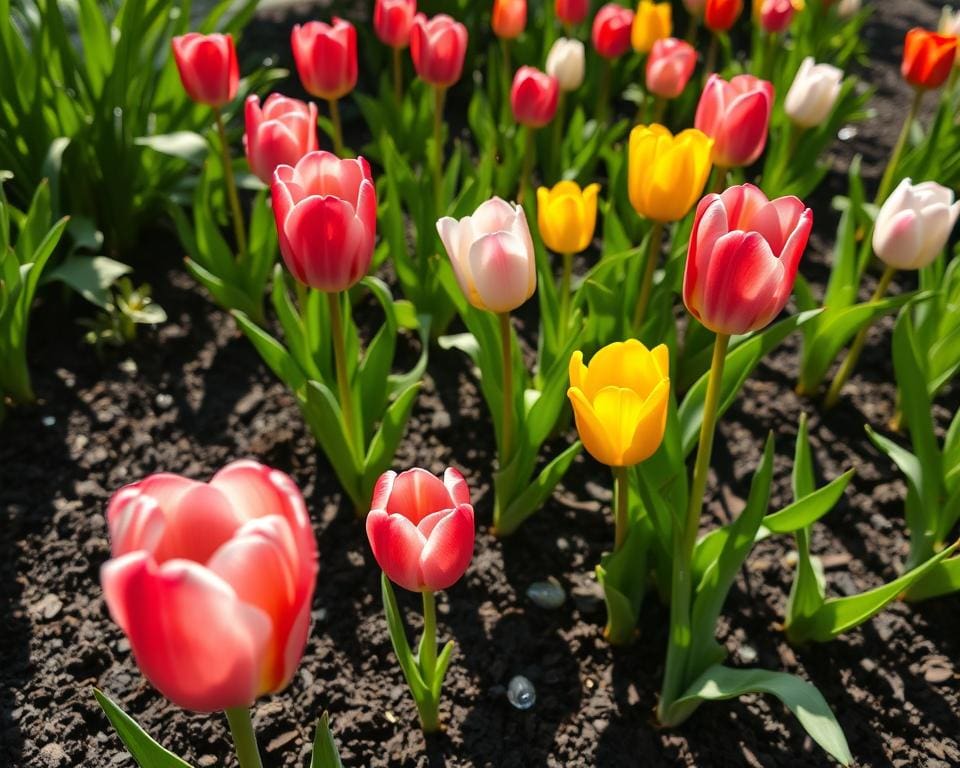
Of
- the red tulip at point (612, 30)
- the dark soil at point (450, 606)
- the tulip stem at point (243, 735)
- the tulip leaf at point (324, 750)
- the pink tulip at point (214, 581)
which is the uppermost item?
the pink tulip at point (214, 581)

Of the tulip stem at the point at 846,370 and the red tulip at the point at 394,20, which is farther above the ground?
the red tulip at the point at 394,20

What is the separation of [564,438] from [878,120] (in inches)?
107

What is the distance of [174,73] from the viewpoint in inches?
98.3

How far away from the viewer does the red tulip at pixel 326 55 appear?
6.61ft

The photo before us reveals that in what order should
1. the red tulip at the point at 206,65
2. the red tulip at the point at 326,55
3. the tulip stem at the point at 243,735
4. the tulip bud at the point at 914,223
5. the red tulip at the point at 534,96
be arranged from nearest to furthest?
the tulip stem at the point at 243,735
the tulip bud at the point at 914,223
the red tulip at the point at 206,65
the red tulip at the point at 326,55
the red tulip at the point at 534,96

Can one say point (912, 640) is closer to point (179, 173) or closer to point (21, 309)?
point (21, 309)

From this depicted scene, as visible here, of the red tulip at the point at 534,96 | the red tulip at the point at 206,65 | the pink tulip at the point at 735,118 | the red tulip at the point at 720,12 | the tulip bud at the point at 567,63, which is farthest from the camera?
the red tulip at the point at 720,12

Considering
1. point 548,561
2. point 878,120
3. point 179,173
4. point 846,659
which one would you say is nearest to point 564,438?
point 548,561

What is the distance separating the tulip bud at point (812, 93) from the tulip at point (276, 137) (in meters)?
1.29

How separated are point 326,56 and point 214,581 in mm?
1664

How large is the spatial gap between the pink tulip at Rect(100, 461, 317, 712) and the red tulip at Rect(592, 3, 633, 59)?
224 centimetres

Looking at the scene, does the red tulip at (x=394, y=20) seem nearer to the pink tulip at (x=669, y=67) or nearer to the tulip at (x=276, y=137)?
the pink tulip at (x=669, y=67)

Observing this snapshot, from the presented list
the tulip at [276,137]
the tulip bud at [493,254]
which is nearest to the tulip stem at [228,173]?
the tulip at [276,137]

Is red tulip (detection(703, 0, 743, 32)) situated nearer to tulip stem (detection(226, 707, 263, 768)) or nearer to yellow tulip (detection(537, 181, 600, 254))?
yellow tulip (detection(537, 181, 600, 254))
